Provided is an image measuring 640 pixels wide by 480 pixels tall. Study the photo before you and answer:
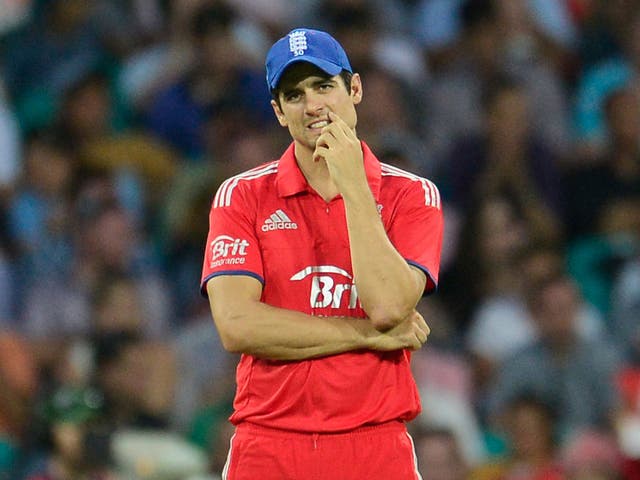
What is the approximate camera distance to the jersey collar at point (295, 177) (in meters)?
4.37

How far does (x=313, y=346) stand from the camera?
13.6 feet

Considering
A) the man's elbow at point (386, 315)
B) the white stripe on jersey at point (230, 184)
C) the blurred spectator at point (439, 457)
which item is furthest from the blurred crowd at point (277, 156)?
the man's elbow at point (386, 315)

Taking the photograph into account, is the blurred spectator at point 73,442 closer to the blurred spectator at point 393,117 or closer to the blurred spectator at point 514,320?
the blurred spectator at point 514,320

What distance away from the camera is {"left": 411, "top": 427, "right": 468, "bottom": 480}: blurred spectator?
7.34 metres

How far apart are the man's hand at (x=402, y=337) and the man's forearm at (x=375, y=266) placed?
0.23 feet

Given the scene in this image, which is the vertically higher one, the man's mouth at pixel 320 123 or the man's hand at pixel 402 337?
the man's mouth at pixel 320 123

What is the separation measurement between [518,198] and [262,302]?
4.97m

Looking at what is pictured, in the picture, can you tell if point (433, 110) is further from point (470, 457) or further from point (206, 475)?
point (206, 475)

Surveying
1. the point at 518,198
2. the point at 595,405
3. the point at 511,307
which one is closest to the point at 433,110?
the point at 518,198

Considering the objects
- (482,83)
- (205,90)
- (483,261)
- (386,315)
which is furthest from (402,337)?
(482,83)

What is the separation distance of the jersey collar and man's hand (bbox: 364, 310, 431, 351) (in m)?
0.42

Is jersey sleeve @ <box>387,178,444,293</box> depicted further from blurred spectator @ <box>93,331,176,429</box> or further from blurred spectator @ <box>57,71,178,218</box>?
blurred spectator @ <box>57,71,178,218</box>

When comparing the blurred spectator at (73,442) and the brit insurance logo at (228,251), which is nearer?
the brit insurance logo at (228,251)

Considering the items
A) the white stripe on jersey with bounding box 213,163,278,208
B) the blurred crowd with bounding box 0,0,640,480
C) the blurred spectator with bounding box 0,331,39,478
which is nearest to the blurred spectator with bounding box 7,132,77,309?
the blurred crowd with bounding box 0,0,640,480
